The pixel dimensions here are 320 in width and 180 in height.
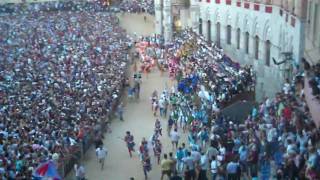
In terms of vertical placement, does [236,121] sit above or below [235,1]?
below

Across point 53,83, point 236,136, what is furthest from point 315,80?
point 53,83

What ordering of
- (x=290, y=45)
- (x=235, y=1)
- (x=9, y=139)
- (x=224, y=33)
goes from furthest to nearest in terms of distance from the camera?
(x=224, y=33)
(x=235, y=1)
(x=290, y=45)
(x=9, y=139)

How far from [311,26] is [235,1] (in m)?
14.3

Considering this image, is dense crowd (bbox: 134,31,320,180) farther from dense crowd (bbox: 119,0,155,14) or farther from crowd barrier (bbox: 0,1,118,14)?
crowd barrier (bbox: 0,1,118,14)

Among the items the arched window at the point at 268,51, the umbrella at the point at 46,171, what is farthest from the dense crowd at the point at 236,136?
the umbrella at the point at 46,171

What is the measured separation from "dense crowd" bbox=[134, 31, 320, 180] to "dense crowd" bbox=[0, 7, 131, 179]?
3955 mm

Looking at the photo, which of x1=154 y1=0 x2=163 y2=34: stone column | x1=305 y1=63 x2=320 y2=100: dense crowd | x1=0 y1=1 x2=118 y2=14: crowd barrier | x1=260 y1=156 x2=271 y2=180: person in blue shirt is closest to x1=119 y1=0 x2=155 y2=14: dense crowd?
x1=0 y1=1 x2=118 y2=14: crowd barrier

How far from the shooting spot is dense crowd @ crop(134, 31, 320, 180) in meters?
19.7

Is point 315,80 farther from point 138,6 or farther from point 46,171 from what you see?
point 138,6

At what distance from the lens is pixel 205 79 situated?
121 ft

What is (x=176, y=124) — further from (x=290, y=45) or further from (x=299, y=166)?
(x=299, y=166)

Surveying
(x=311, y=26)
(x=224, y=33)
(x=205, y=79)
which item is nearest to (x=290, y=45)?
(x=311, y=26)

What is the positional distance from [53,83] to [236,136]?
16.7 m

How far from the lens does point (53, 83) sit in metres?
37.4
